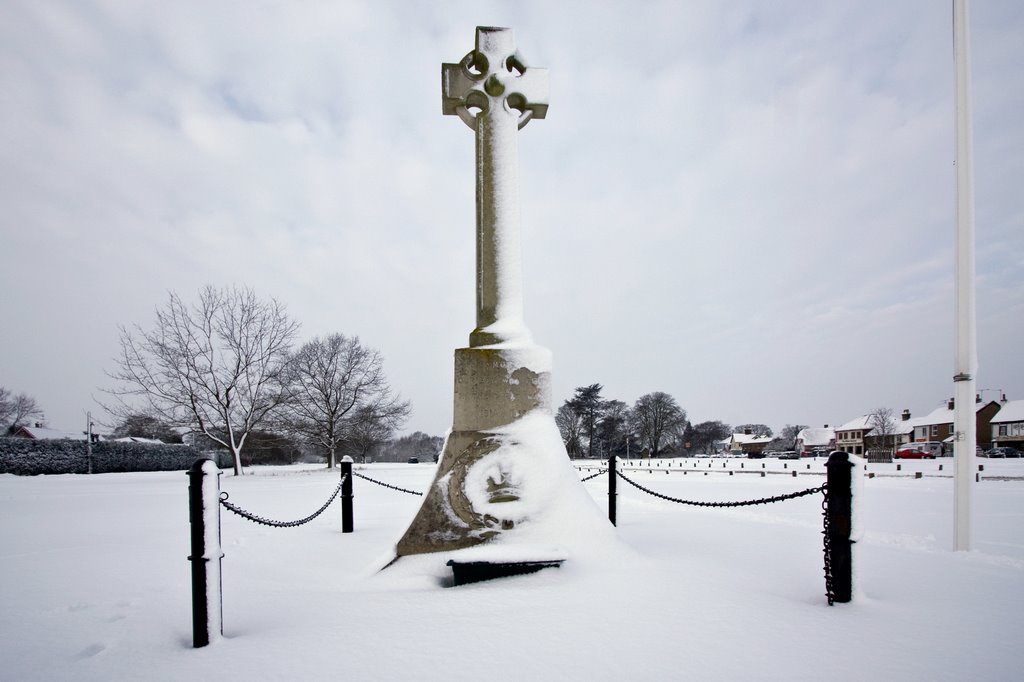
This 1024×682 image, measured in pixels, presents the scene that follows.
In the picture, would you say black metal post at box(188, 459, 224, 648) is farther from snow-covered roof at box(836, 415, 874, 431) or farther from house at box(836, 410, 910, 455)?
snow-covered roof at box(836, 415, 874, 431)

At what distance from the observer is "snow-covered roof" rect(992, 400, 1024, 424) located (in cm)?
5623

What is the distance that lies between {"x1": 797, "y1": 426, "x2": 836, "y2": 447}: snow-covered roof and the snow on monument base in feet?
302

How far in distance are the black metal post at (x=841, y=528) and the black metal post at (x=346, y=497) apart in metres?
5.72

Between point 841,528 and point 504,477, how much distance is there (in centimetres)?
257

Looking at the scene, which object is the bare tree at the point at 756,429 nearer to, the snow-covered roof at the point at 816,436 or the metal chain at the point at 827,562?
the snow-covered roof at the point at 816,436

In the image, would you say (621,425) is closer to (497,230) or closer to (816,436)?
(816,436)

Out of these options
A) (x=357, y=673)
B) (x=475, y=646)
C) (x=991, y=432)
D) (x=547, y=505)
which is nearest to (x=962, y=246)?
(x=547, y=505)

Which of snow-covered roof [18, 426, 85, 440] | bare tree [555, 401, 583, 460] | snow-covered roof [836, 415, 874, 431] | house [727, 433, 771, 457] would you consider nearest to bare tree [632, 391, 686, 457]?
bare tree [555, 401, 583, 460]

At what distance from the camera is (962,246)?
5789 millimetres

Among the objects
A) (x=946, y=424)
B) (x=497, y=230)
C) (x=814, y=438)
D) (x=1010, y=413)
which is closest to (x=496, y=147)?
(x=497, y=230)

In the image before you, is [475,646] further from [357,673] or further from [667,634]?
[667,634]

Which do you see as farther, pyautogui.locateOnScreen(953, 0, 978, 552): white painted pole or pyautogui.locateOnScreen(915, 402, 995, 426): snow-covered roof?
pyautogui.locateOnScreen(915, 402, 995, 426): snow-covered roof

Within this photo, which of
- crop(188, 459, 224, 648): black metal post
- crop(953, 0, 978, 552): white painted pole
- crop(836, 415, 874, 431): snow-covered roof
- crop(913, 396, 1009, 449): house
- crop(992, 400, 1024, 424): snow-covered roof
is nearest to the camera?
crop(188, 459, 224, 648): black metal post

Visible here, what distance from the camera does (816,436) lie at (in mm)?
85250
